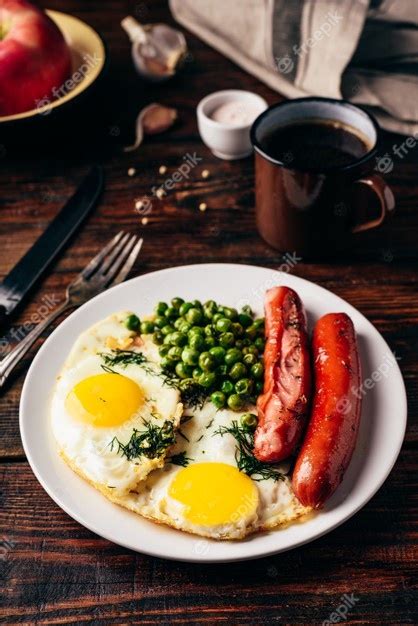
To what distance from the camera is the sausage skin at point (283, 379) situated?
2.23 meters

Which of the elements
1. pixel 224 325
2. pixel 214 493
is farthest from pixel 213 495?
pixel 224 325

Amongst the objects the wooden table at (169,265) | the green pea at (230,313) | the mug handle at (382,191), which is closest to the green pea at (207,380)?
the green pea at (230,313)

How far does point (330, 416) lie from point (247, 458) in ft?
0.94

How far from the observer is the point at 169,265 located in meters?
3.28

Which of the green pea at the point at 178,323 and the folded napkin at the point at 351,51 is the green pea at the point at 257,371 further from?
the folded napkin at the point at 351,51

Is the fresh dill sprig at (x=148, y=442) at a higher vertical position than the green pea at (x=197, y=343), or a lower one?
higher

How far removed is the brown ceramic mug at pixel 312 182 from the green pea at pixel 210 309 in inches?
22.1

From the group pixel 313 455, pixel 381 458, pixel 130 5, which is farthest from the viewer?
pixel 130 5

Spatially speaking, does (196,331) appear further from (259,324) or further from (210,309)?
(259,324)

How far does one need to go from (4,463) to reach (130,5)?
134 inches

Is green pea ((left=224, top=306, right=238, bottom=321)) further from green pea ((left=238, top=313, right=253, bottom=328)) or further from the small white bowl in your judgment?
the small white bowl

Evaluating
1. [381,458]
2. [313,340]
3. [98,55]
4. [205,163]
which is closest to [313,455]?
[381,458]

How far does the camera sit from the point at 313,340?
2.56 meters

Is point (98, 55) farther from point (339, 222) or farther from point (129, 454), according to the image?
point (129, 454)
